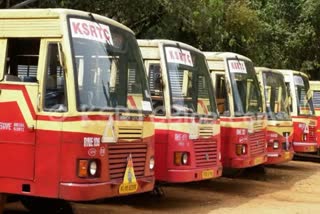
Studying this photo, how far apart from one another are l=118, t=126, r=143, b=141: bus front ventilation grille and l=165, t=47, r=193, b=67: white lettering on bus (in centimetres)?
217

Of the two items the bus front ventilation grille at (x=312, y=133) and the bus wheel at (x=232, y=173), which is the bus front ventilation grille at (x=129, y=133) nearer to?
the bus wheel at (x=232, y=173)

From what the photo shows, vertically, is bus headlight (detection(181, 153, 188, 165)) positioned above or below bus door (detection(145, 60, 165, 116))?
below

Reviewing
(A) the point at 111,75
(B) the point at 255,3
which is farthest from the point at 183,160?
(B) the point at 255,3

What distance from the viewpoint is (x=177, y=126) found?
30.3ft

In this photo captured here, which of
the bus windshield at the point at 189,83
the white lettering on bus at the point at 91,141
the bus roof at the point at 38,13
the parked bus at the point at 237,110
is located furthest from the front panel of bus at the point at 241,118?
the white lettering on bus at the point at 91,141

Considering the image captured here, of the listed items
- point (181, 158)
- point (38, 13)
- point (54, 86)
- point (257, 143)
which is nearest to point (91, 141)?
point (54, 86)

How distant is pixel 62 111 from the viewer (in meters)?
6.71

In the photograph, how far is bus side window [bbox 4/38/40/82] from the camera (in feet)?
22.9

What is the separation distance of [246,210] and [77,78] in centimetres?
443

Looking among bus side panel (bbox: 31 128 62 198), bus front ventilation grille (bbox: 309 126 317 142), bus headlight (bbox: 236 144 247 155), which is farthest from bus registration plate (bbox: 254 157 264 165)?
bus side panel (bbox: 31 128 62 198)

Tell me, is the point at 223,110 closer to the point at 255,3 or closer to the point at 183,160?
the point at 183,160

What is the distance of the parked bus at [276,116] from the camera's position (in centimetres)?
1384

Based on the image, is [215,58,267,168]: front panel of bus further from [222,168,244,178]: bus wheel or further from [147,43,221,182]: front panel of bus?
[222,168,244,178]: bus wheel

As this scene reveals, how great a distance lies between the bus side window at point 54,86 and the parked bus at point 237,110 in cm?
523
